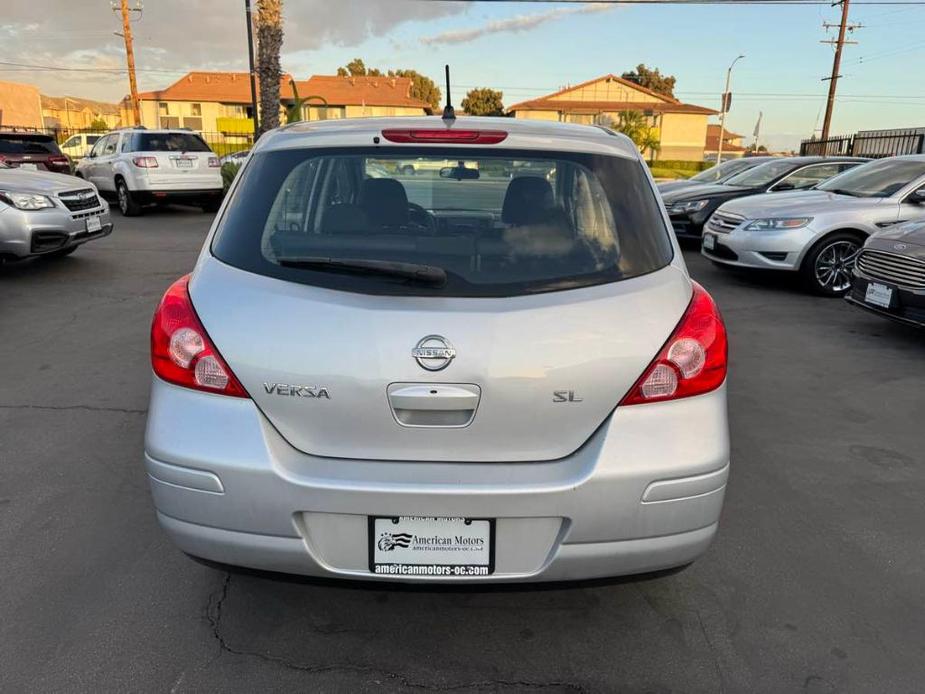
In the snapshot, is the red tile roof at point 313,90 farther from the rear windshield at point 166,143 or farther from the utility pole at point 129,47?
the rear windshield at point 166,143

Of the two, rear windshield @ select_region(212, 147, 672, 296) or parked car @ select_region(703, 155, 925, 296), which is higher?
rear windshield @ select_region(212, 147, 672, 296)

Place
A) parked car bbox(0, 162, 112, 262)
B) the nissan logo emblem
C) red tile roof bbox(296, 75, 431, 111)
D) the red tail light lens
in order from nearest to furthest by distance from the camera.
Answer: the nissan logo emblem → the red tail light lens → parked car bbox(0, 162, 112, 262) → red tile roof bbox(296, 75, 431, 111)

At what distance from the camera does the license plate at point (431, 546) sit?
6.72 ft

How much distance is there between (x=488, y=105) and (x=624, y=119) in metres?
21.4

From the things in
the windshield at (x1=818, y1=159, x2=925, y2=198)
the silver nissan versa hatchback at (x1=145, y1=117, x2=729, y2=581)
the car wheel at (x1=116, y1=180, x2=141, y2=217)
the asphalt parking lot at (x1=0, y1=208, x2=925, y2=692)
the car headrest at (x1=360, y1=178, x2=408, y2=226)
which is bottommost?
the asphalt parking lot at (x1=0, y1=208, x2=925, y2=692)

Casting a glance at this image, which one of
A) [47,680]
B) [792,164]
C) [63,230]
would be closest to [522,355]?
[47,680]

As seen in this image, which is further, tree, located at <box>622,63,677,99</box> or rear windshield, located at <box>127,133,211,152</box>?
tree, located at <box>622,63,677,99</box>

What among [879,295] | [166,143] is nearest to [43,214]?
[166,143]

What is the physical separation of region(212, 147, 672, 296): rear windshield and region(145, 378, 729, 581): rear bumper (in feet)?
1.53

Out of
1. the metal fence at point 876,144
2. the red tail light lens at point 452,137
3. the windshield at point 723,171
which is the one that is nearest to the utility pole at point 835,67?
the metal fence at point 876,144

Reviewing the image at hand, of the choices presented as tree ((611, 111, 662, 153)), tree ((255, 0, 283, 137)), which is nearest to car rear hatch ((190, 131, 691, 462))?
tree ((255, 0, 283, 137))

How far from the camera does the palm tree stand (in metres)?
55.0

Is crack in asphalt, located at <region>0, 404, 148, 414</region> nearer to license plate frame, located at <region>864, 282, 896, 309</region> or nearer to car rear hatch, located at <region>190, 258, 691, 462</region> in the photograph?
car rear hatch, located at <region>190, 258, 691, 462</region>

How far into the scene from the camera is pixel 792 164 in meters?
11.6
